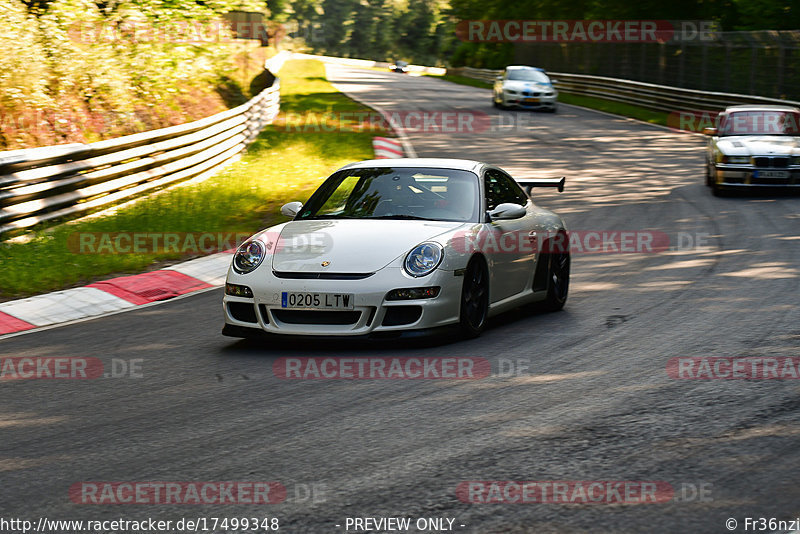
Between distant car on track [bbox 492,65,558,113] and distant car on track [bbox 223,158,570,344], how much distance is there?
26468mm

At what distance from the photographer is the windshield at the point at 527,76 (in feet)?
117

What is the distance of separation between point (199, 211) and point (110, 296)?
4930mm

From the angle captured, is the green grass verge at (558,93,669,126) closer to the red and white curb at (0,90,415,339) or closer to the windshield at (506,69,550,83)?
the windshield at (506,69,550,83)

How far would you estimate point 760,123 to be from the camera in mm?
18688

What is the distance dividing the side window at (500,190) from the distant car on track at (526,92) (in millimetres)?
26328

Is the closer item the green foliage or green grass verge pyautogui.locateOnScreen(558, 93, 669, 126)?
the green foliage

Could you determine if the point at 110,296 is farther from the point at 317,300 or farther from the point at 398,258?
the point at 398,258

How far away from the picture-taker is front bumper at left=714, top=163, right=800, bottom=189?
17594 millimetres

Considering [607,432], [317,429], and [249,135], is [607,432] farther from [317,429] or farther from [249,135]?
[249,135]

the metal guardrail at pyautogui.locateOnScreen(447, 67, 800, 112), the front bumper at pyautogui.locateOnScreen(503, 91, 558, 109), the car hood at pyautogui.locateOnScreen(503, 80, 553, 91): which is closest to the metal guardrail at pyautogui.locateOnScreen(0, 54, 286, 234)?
the front bumper at pyautogui.locateOnScreen(503, 91, 558, 109)

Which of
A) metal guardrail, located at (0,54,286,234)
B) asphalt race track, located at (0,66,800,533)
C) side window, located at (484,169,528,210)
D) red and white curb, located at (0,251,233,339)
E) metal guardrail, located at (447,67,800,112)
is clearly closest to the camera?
asphalt race track, located at (0,66,800,533)

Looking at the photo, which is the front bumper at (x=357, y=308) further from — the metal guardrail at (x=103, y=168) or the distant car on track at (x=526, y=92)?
the distant car on track at (x=526, y=92)

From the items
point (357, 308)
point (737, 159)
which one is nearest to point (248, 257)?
point (357, 308)

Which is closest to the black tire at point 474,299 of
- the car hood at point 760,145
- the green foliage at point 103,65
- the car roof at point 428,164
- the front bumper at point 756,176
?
the car roof at point 428,164
